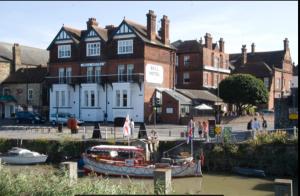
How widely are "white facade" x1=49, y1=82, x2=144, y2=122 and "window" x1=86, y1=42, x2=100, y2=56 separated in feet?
12.3

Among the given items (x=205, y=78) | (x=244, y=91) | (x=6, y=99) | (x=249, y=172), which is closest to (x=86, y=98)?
(x=6, y=99)

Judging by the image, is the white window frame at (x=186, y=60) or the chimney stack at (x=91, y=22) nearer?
the chimney stack at (x=91, y=22)

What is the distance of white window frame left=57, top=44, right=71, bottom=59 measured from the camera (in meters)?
56.2

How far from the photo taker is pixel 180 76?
66625 millimetres

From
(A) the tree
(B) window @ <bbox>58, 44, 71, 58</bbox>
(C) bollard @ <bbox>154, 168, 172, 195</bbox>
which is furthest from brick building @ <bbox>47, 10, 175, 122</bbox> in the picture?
(C) bollard @ <bbox>154, 168, 172, 195</bbox>

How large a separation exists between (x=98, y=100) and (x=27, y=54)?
22162mm

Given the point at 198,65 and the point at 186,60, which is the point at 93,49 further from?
the point at 198,65

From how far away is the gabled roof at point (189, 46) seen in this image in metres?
66.0

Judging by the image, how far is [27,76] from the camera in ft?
204

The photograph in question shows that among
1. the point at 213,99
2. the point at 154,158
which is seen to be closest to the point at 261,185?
the point at 154,158

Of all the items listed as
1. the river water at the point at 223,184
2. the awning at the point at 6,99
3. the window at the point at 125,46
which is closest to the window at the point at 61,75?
the window at the point at 125,46

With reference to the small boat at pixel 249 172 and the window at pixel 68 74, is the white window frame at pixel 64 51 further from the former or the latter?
the small boat at pixel 249 172

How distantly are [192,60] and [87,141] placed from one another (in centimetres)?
3538

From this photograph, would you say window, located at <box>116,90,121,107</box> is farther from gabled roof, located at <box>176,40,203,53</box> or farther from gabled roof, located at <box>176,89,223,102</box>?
gabled roof, located at <box>176,40,203,53</box>
